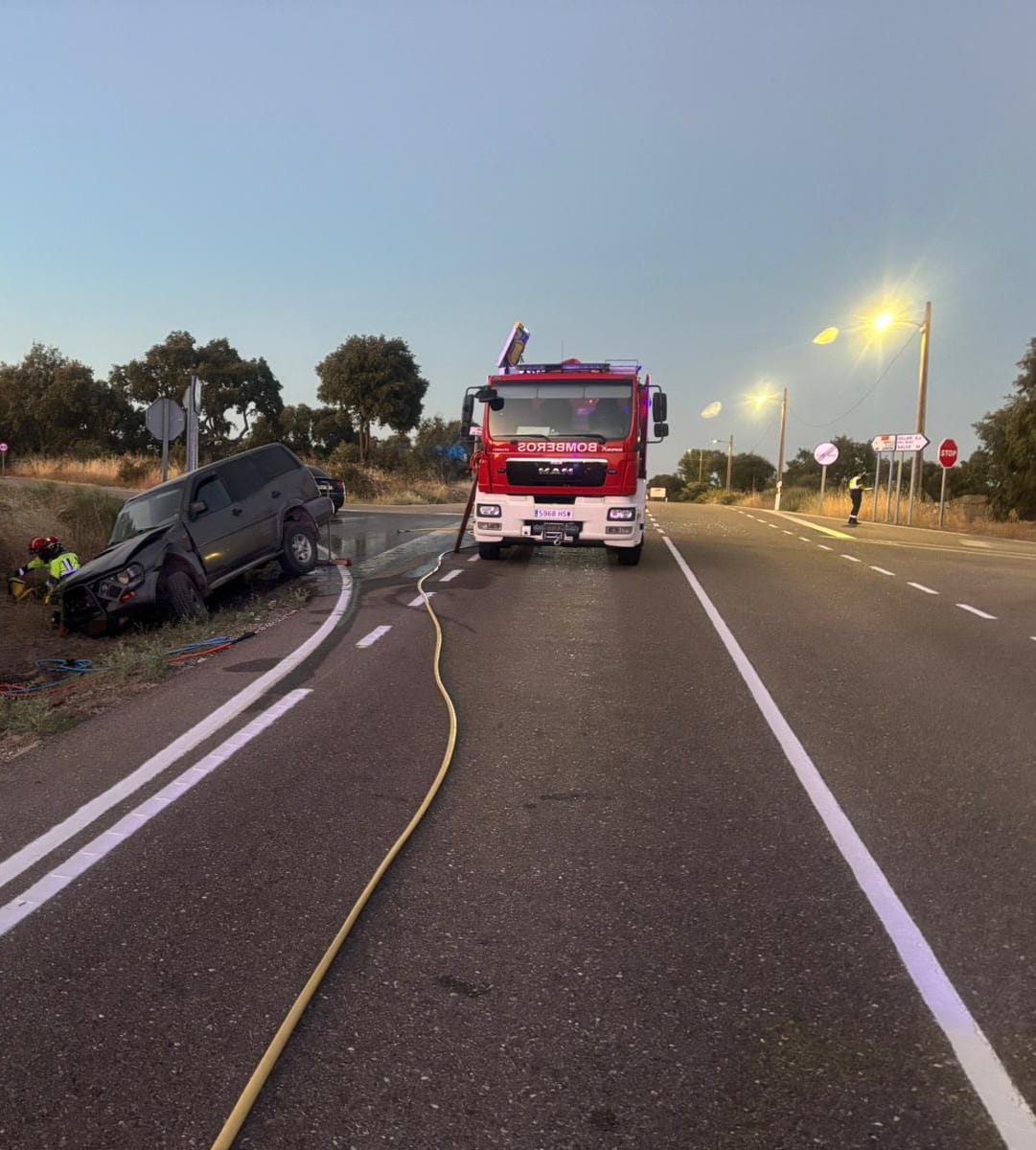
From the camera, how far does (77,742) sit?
547 cm

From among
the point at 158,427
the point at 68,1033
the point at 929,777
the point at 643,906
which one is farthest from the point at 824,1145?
the point at 158,427

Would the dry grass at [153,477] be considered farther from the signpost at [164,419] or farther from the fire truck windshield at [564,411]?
the fire truck windshield at [564,411]

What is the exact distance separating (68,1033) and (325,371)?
4667 centimetres

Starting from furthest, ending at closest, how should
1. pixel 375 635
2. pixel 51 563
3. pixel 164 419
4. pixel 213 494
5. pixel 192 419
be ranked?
pixel 164 419, pixel 192 419, pixel 213 494, pixel 51 563, pixel 375 635

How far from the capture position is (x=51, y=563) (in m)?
10.9

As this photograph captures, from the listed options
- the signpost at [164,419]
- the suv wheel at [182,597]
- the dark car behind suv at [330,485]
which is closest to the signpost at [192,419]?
the signpost at [164,419]

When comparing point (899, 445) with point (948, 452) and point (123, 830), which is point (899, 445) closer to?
point (948, 452)

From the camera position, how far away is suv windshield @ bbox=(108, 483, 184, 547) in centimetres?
1080

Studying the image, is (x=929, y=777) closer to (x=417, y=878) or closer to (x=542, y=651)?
(x=417, y=878)

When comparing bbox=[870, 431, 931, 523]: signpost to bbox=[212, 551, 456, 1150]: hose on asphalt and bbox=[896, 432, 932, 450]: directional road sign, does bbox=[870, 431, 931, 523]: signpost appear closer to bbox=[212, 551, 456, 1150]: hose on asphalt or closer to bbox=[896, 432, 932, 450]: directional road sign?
bbox=[896, 432, 932, 450]: directional road sign

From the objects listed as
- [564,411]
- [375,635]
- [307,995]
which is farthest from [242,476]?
[307,995]

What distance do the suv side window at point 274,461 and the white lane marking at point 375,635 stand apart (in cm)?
456

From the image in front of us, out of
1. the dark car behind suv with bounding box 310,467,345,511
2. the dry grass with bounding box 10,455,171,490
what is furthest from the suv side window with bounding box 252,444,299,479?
the dry grass with bounding box 10,455,171,490

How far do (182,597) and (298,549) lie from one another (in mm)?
3311
